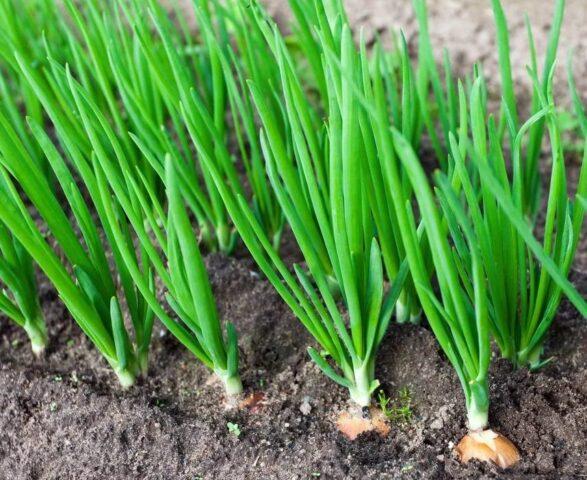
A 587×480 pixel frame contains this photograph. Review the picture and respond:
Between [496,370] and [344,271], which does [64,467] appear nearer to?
[344,271]

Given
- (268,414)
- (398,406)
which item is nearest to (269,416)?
(268,414)

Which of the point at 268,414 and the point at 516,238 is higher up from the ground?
the point at 516,238

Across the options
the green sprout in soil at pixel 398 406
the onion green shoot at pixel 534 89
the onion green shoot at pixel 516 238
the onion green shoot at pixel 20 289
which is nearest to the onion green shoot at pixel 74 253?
the onion green shoot at pixel 20 289

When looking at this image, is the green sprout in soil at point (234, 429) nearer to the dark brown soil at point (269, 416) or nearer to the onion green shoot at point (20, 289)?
the dark brown soil at point (269, 416)

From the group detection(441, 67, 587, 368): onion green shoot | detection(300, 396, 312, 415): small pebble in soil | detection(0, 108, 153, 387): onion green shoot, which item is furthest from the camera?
detection(300, 396, 312, 415): small pebble in soil

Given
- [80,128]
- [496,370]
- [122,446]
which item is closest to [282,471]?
[122,446]

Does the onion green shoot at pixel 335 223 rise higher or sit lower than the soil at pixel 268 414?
higher

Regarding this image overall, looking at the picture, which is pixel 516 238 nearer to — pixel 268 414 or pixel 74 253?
pixel 268 414

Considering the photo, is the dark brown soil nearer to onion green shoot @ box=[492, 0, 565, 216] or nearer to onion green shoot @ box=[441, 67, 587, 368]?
onion green shoot @ box=[441, 67, 587, 368]

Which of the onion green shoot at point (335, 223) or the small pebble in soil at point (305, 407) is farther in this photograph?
the small pebble in soil at point (305, 407)

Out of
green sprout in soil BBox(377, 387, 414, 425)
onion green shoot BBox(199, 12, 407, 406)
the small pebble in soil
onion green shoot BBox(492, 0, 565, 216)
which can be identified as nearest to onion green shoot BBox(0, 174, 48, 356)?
onion green shoot BBox(199, 12, 407, 406)
